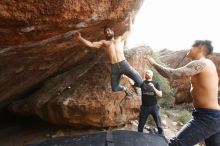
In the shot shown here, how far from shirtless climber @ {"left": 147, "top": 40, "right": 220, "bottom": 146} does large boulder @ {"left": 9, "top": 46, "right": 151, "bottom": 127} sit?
3.38 m

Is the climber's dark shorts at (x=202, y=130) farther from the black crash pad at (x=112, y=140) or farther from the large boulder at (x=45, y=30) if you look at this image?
the large boulder at (x=45, y=30)

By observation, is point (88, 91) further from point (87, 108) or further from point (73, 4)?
point (73, 4)

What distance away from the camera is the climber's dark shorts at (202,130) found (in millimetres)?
3865

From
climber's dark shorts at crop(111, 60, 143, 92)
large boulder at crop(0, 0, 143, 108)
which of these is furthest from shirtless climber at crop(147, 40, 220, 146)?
climber's dark shorts at crop(111, 60, 143, 92)

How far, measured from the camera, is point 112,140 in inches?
206

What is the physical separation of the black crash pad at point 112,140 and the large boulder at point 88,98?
5.57ft

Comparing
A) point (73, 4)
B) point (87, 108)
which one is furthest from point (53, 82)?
point (73, 4)

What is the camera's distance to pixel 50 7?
3990 mm

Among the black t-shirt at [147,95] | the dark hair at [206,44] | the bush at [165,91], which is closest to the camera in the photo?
the dark hair at [206,44]

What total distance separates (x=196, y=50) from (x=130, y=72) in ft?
6.43

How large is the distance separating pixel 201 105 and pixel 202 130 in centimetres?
36

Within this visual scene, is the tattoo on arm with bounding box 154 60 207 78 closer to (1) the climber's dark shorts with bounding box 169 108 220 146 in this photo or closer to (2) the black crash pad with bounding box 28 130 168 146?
(1) the climber's dark shorts with bounding box 169 108 220 146

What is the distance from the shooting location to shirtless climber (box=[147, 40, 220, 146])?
3877 mm

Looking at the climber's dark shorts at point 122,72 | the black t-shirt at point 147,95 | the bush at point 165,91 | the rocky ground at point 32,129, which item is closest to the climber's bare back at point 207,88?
the climber's dark shorts at point 122,72
